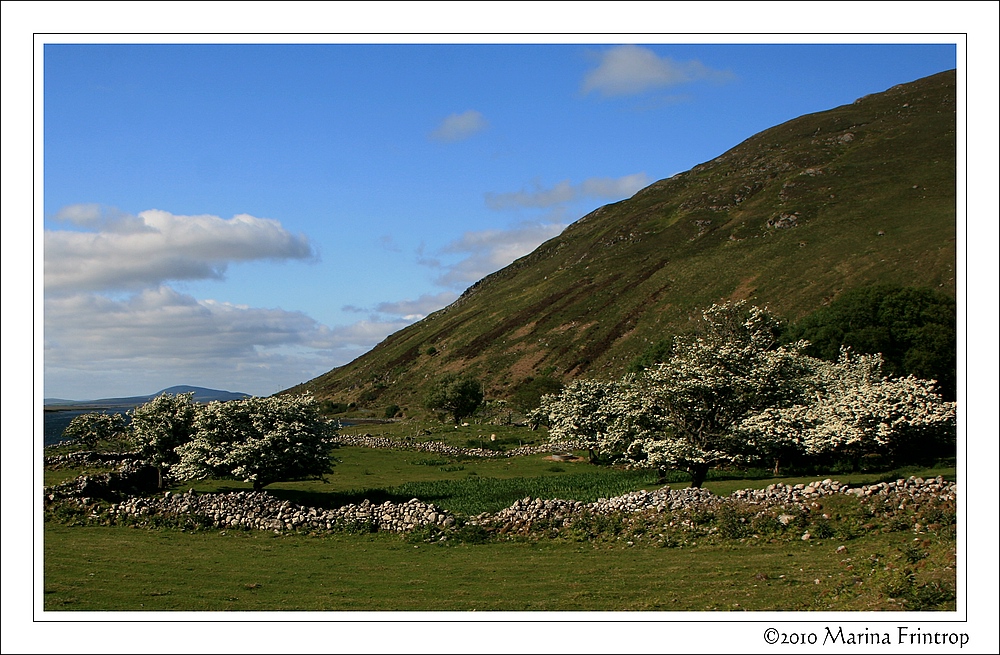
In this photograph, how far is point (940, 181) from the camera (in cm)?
14362

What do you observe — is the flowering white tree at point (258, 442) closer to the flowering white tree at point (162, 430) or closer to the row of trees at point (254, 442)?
the row of trees at point (254, 442)

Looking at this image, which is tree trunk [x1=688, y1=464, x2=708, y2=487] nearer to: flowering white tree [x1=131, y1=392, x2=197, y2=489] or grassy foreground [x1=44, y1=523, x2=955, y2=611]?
grassy foreground [x1=44, y1=523, x2=955, y2=611]

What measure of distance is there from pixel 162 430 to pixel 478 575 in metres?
21.7

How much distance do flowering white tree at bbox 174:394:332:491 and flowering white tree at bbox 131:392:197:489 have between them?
2728 mm

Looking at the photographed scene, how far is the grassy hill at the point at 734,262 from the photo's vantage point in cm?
12106

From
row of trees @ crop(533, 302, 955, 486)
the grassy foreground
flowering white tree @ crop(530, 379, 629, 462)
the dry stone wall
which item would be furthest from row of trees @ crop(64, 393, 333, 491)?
flowering white tree @ crop(530, 379, 629, 462)

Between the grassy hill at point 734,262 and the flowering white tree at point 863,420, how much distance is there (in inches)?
2932

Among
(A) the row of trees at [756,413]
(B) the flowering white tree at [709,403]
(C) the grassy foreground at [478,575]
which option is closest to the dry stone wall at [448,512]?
(C) the grassy foreground at [478,575]

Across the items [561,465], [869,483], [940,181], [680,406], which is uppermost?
[940,181]

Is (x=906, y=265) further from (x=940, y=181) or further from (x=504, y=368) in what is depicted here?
(x=504, y=368)

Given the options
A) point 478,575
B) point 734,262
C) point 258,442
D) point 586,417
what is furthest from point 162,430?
point 734,262

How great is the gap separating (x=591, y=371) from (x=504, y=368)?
24.1 metres

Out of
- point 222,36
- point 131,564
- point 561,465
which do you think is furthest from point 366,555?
point 561,465

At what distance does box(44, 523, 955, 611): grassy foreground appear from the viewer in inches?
585
